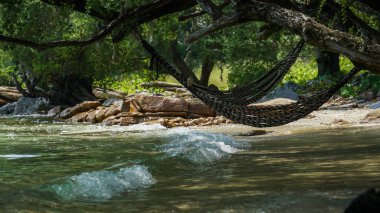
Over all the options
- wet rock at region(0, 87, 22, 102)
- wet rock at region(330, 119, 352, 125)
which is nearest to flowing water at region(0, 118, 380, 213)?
wet rock at region(330, 119, 352, 125)

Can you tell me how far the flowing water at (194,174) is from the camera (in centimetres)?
422

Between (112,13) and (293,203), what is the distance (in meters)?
5.92

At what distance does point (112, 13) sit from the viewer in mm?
8977

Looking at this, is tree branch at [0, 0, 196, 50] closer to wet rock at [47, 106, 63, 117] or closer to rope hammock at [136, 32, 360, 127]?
rope hammock at [136, 32, 360, 127]

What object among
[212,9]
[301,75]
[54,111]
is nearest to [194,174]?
[212,9]

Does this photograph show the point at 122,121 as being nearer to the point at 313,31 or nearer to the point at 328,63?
the point at 328,63

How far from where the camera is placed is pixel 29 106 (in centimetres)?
2469

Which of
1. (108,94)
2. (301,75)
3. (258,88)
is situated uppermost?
(258,88)

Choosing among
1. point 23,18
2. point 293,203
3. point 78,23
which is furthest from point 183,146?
point 78,23

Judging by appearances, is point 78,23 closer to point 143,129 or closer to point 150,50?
point 143,129

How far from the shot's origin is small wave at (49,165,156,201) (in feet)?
16.0

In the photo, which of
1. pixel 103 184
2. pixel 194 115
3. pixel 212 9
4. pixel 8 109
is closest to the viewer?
pixel 103 184

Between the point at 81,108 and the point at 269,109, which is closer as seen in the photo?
the point at 269,109

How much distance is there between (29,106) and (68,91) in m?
1.91
